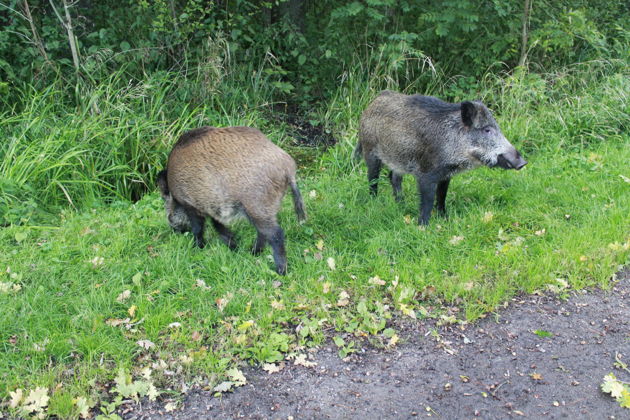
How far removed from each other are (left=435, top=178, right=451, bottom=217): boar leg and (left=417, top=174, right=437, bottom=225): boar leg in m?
0.18

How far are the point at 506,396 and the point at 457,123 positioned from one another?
241 cm

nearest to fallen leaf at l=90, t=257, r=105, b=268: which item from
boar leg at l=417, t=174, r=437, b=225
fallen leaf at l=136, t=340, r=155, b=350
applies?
fallen leaf at l=136, t=340, r=155, b=350

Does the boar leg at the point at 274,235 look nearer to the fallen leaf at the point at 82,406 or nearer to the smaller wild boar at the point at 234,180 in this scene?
the smaller wild boar at the point at 234,180

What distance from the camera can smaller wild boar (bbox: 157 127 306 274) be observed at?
393 cm

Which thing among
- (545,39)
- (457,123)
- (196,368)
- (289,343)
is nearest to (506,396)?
(289,343)

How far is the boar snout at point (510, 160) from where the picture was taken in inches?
183

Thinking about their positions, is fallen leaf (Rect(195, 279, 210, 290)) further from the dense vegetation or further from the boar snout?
the boar snout

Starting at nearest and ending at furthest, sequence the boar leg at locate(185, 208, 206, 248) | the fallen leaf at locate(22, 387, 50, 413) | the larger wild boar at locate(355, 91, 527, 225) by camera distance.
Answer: the fallen leaf at locate(22, 387, 50, 413)
the boar leg at locate(185, 208, 206, 248)
the larger wild boar at locate(355, 91, 527, 225)

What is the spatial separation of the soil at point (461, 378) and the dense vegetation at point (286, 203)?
0.15 metres

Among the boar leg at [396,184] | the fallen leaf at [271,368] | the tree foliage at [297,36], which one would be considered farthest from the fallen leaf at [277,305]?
the tree foliage at [297,36]

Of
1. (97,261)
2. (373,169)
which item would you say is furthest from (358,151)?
(97,261)

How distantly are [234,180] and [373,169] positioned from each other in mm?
1875

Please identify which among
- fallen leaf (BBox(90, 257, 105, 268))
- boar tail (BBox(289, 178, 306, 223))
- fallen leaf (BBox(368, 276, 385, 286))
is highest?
boar tail (BBox(289, 178, 306, 223))

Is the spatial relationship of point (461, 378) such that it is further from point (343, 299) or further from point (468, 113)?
point (468, 113)
